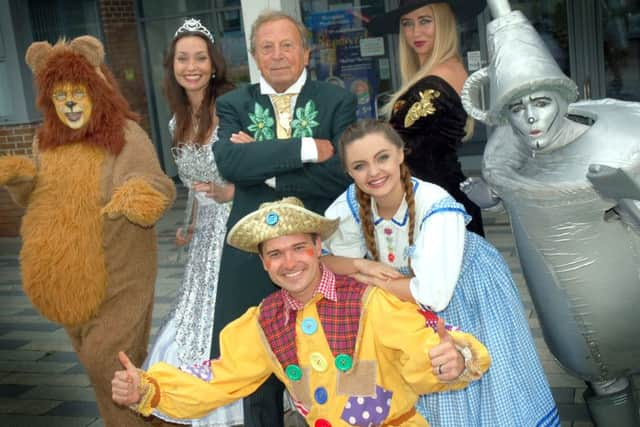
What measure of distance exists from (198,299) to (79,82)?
108cm

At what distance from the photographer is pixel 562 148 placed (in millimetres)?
2781

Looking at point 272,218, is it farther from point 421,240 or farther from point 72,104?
point 72,104

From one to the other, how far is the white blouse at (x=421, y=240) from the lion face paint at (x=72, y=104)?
1337 mm

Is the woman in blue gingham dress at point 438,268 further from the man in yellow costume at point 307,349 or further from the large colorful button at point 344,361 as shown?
the large colorful button at point 344,361

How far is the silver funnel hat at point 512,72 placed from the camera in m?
2.65

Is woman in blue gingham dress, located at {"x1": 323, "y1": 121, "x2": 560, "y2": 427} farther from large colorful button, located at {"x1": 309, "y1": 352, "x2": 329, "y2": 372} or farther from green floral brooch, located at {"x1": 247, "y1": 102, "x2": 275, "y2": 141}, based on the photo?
green floral brooch, located at {"x1": 247, "y1": 102, "x2": 275, "y2": 141}

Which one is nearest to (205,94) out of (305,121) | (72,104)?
(72,104)

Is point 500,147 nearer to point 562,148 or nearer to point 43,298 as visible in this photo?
point 562,148

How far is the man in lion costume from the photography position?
360 centimetres

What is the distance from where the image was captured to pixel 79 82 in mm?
3613

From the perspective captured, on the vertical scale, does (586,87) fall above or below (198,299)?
above

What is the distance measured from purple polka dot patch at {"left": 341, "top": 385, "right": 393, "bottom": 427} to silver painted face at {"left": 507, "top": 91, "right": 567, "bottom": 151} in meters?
0.94

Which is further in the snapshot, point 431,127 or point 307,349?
point 431,127

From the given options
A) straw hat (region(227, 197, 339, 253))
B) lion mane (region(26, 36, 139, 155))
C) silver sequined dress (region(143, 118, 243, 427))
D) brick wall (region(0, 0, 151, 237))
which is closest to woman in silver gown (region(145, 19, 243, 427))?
silver sequined dress (region(143, 118, 243, 427))
